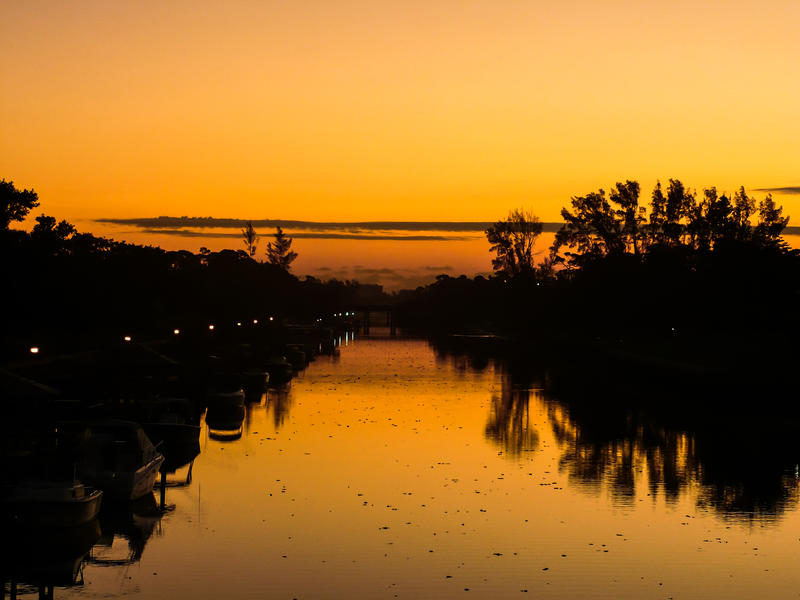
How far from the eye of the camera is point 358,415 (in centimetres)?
7669

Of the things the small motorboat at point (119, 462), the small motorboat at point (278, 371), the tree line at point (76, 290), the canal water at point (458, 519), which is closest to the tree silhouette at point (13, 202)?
the tree line at point (76, 290)

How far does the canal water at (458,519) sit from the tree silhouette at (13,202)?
46466mm

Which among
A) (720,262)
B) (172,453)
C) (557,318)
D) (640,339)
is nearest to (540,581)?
(172,453)

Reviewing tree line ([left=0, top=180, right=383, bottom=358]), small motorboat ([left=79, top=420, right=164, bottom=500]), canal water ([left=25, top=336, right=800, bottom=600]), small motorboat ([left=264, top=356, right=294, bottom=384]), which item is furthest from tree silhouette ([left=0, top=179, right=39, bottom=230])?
small motorboat ([left=79, top=420, right=164, bottom=500])

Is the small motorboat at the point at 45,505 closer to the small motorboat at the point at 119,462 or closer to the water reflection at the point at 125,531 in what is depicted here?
the water reflection at the point at 125,531

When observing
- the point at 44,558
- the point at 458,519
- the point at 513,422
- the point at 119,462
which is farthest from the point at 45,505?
the point at 513,422

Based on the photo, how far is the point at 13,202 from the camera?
346 ft

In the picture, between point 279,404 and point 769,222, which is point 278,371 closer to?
point 279,404

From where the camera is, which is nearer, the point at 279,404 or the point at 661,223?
the point at 279,404

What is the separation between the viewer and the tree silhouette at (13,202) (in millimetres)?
104000

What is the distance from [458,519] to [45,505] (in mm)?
14383

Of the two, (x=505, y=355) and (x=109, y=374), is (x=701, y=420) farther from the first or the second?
(x=505, y=355)

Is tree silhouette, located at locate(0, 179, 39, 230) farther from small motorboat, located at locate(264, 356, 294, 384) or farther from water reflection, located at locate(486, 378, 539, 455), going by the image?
water reflection, located at locate(486, 378, 539, 455)

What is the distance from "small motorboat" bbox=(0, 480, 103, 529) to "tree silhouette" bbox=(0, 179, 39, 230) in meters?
72.8
